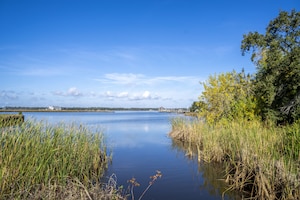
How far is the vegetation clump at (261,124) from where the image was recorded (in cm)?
598

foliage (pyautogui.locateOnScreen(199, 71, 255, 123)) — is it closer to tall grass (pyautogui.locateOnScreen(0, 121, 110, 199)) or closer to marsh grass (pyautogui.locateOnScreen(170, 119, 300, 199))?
marsh grass (pyautogui.locateOnScreen(170, 119, 300, 199))

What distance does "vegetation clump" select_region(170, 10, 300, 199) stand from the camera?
19.6ft

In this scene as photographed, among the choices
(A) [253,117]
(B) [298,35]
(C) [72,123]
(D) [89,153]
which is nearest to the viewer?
(D) [89,153]

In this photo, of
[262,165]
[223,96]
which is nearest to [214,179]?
[262,165]

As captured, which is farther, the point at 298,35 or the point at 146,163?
the point at 298,35

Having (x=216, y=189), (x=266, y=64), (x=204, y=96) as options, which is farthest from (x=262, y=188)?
(x=204, y=96)

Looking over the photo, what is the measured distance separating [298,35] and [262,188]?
34.9 feet

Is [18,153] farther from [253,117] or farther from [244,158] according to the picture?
[253,117]

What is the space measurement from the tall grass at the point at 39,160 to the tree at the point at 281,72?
9905 millimetres

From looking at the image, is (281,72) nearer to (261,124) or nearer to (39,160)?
(261,124)

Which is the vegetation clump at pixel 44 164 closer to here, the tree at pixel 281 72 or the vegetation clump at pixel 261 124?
A: the vegetation clump at pixel 261 124

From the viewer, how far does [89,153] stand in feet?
28.6

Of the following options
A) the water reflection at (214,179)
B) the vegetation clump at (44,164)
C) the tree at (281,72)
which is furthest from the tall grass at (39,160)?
the tree at (281,72)

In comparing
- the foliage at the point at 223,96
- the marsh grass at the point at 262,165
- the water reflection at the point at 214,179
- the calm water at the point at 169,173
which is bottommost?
the calm water at the point at 169,173
